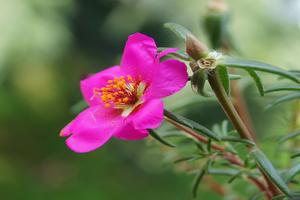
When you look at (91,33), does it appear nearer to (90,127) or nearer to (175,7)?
(175,7)

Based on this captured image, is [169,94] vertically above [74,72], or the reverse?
[169,94]

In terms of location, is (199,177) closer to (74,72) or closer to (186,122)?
(186,122)

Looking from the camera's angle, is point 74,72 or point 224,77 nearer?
point 224,77

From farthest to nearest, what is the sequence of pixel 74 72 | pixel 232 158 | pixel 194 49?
pixel 74 72 → pixel 232 158 → pixel 194 49

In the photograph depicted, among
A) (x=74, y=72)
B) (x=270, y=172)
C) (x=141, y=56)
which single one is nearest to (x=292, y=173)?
(x=270, y=172)

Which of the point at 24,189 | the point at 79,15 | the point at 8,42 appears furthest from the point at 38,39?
the point at 24,189
